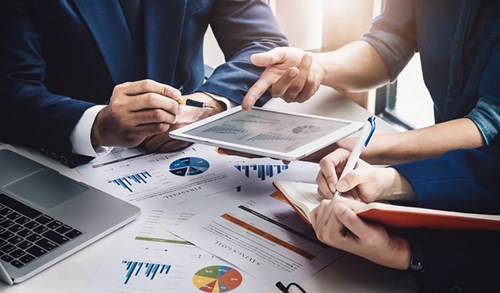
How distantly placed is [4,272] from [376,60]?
99 centimetres

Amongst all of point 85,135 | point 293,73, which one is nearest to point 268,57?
point 293,73

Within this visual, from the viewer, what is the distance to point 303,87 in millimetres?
1212

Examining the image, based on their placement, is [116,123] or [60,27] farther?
[60,27]

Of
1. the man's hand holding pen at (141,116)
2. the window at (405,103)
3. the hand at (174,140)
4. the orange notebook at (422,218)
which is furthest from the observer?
the window at (405,103)

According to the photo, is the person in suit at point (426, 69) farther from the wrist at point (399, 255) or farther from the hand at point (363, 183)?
the wrist at point (399, 255)

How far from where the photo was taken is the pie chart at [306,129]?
0.97 metres

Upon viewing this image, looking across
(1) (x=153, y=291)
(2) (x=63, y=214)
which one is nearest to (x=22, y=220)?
(2) (x=63, y=214)

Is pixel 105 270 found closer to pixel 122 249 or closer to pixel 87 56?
pixel 122 249

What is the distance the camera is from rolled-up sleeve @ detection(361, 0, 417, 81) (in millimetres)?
1246

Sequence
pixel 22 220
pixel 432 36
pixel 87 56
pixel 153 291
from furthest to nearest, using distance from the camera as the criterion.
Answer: pixel 87 56, pixel 432 36, pixel 22 220, pixel 153 291

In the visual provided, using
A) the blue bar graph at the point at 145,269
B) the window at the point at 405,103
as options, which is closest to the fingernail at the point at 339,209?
the blue bar graph at the point at 145,269

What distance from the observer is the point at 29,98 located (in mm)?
1115

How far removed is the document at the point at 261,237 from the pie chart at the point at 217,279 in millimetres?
19

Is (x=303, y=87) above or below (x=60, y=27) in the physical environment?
below
